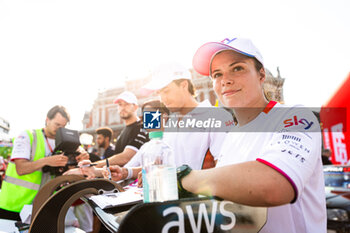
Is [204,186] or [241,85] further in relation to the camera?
[241,85]

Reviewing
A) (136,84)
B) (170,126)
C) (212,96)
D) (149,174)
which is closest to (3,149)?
(136,84)

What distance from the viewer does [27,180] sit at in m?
3.05

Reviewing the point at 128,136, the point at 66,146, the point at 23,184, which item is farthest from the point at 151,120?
the point at 23,184

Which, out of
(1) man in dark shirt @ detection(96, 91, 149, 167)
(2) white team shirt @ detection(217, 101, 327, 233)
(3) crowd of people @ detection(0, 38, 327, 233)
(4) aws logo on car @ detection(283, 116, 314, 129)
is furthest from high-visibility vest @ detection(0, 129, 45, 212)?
(4) aws logo on car @ detection(283, 116, 314, 129)

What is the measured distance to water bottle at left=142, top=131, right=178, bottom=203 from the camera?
98 cm

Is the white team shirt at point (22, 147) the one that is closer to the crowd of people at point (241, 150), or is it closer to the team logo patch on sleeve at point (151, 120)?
the crowd of people at point (241, 150)

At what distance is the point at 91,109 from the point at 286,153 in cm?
3718

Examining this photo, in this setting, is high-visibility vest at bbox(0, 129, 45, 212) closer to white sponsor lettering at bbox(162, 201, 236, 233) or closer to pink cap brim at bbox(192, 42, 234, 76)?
pink cap brim at bbox(192, 42, 234, 76)

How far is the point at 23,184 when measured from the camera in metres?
3.03

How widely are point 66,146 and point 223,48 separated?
7.58ft

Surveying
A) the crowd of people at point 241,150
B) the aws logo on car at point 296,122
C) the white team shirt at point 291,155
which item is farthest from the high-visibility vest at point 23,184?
the aws logo on car at point 296,122

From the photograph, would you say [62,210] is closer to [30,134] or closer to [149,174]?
[149,174]

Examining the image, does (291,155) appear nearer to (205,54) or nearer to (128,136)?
(205,54)

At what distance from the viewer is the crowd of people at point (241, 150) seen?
0.83m
